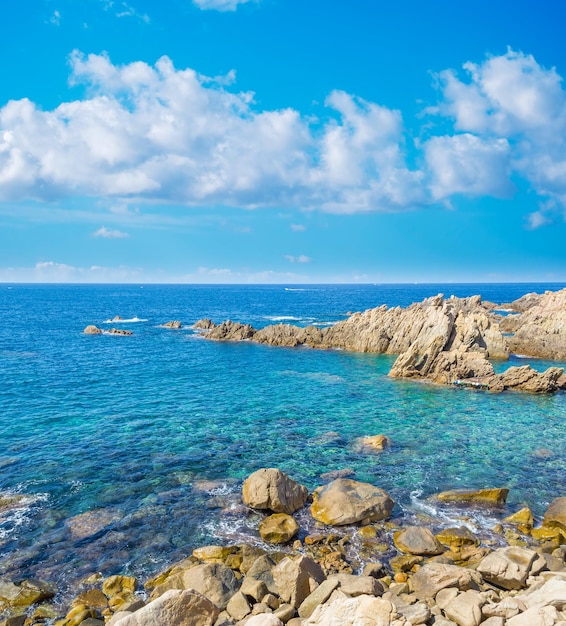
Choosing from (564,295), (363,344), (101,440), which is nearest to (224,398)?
(101,440)

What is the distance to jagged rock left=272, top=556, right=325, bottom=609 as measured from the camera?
656 inches

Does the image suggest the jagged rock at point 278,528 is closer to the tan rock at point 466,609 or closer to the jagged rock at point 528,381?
the tan rock at point 466,609

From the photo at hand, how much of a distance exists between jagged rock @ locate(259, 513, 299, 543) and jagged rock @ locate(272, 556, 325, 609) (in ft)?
13.0

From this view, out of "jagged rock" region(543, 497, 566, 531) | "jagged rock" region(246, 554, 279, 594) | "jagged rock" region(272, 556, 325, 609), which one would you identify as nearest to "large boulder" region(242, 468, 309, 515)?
"jagged rock" region(246, 554, 279, 594)

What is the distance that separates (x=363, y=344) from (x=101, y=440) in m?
50.2

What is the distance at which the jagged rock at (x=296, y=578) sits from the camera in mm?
16656

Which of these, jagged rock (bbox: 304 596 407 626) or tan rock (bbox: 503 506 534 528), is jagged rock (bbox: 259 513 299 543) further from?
tan rock (bbox: 503 506 534 528)

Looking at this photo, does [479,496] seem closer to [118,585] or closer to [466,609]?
[466,609]

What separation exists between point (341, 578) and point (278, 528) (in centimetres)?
621

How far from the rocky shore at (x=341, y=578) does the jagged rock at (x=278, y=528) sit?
0.06 metres

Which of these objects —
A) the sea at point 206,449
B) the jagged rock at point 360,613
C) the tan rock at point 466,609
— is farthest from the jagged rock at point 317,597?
the sea at point 206,449

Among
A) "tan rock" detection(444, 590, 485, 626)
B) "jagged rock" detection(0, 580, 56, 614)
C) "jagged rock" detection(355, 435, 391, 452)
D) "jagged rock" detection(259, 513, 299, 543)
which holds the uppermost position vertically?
"tan rock" detection(444, 590, 485, 626)

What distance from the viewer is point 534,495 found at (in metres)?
27.2

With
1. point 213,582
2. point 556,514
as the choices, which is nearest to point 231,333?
point 556,514
